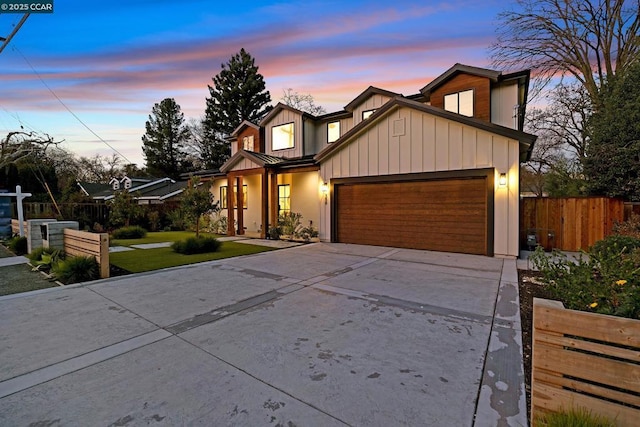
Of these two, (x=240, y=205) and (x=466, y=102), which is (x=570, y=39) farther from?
(x=240, y=205)

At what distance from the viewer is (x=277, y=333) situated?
363 centimetres

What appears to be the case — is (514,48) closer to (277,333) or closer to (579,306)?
(579,306)

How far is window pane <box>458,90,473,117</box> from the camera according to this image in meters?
11.4

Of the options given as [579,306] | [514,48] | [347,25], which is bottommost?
[579,306]

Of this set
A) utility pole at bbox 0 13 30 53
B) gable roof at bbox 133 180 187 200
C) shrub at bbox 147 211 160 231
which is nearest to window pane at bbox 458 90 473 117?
utility pole at bbox 0 13 30 53

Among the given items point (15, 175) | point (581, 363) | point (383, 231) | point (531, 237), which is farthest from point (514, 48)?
point (15, 175)

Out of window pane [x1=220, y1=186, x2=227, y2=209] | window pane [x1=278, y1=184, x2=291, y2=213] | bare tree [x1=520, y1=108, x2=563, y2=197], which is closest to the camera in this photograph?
window pane [x1=278, y1=184, x2=291, y2=213]

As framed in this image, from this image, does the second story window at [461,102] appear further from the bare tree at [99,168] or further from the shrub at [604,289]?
the bare tree at [99,168]

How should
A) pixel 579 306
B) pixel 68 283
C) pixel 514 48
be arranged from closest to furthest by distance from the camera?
1. pixel 579 306
2. pixel 68 283
3. pixel 514 48

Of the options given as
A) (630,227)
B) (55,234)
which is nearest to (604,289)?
(630,227)

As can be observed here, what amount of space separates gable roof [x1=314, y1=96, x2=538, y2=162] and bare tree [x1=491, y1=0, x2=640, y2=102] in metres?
8.95

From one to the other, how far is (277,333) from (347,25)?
1139 centimetres

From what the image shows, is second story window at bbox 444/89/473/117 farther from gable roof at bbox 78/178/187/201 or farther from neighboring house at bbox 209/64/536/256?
gable roof at bbox 78/178/187/201

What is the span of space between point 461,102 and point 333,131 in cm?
601
